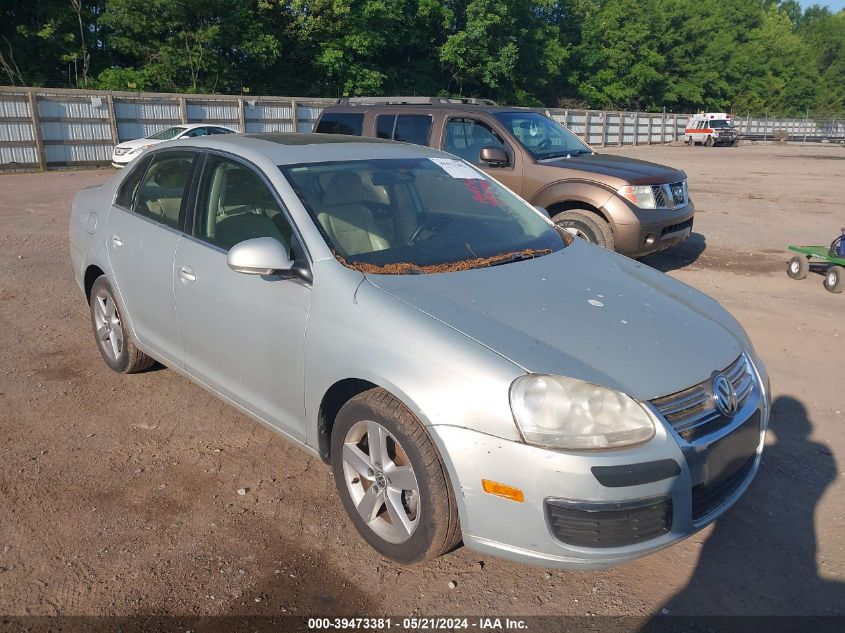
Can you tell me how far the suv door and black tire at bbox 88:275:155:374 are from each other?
444 cm

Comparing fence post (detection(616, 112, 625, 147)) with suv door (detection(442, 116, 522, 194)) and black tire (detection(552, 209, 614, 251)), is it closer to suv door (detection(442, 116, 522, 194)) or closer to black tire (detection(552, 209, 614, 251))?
suv door (detection(442, 116, 522, 194))

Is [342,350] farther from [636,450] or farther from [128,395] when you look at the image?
[128,395]

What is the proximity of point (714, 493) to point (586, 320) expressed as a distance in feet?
2.67

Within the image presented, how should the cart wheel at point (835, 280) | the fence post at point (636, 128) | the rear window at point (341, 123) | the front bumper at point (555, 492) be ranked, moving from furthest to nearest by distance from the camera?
the fence post at point (636, 128) → the rear window at point (341, 123) → the cart wheel at point (835, 280) → the front bumper at point (555, 492)

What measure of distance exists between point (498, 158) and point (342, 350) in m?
5.28

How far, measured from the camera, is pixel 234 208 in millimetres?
3729

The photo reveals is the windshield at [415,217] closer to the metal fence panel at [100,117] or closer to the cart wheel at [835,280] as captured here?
the cart wheel at [835,280]

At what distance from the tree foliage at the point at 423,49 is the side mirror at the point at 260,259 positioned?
31.8m

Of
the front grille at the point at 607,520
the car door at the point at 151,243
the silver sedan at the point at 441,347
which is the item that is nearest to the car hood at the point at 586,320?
the silver sedan at the point at 441,347

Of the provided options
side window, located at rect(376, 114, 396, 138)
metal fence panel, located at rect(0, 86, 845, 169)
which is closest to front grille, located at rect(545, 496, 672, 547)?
side window, located at rect(376, 114, 396, 138)

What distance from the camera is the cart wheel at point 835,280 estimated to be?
7262 mm

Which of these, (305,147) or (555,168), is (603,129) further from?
(305,147)

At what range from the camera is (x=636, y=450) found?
8.01 ft

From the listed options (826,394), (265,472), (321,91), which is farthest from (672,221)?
(321,91)
